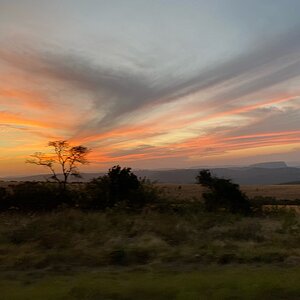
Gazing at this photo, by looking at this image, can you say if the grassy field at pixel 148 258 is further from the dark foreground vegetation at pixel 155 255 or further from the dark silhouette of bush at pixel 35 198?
the dark silhouette of bush at pixel 35 198

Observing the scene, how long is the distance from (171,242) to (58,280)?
8533 millimetres

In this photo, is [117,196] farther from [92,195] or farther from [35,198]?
A: [35,198]

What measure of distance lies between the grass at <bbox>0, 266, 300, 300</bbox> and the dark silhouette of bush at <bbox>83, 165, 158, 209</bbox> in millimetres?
24737

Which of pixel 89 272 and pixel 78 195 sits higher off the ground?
pixel 78 195

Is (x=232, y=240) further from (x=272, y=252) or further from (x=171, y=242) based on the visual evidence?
(x=272, y=252)

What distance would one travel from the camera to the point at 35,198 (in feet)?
127

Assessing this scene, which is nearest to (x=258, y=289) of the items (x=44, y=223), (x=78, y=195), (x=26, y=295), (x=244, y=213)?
(x=26, y=295)

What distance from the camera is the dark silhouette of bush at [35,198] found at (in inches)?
1497

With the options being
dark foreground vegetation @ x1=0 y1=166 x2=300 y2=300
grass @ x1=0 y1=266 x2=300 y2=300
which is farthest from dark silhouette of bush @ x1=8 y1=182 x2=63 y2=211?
grass @ x1=0 y1=266 x2=300 y2=300

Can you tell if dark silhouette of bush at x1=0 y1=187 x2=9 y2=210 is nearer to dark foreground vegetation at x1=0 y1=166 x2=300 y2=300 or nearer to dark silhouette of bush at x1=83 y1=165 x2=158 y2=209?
dark foreground vegetation at x1=0 y1=166 x2=300 y2=300

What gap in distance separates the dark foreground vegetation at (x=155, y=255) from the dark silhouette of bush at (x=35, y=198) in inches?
61.8

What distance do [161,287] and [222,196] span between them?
26883 millimetres

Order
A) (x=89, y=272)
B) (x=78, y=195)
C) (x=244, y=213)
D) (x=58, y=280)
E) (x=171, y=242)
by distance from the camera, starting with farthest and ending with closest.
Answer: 1. (x=78, y=195)
2. (x=244, y=213)
3. (x=171, y=242)
4. (x=89, y=272)
5. (x=58, y=280)

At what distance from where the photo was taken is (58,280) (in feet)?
40.3
